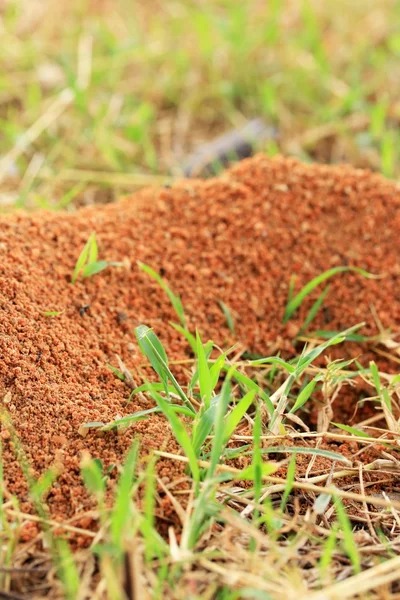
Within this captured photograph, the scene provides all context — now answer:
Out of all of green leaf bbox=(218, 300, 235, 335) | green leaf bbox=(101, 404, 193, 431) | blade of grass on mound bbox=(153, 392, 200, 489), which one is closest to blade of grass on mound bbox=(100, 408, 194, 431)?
green leaf bbox=(101, 404, 193, 431)

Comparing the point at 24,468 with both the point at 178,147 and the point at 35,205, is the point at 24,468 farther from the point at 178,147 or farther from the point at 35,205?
the point at 178,147

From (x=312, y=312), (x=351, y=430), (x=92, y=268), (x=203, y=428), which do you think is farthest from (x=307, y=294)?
(x=203, y=428)

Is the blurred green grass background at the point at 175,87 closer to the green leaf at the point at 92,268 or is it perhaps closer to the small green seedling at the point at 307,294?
the green leaf at the point at 92,268

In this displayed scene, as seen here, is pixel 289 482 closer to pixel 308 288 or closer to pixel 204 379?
pixel 204 379

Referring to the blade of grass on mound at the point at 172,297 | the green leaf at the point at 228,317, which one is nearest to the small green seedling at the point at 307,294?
the green leaf at the point at 228,317

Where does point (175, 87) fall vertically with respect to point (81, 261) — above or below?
above

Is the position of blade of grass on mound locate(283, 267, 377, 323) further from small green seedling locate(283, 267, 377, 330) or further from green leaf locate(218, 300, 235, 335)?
green leaf locate(218, 300, 235, 335)
